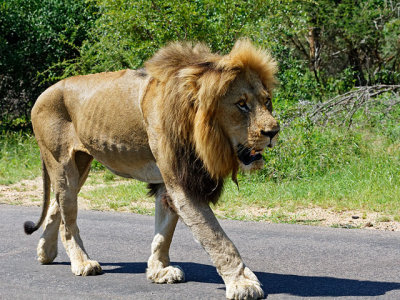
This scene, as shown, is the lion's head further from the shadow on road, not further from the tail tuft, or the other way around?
the tail tuft

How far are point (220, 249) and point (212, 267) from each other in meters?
1.10

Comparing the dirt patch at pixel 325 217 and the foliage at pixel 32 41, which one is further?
the foliage at pixel 32 41

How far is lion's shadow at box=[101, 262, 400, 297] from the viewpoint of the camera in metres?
4.29

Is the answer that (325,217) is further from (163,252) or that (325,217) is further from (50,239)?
(50,239)

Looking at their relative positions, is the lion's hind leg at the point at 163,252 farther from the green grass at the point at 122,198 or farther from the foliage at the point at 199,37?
the foliage at the point at 199,37

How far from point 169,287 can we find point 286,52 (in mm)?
10159

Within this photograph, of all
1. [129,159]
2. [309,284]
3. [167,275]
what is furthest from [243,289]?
[129,159]

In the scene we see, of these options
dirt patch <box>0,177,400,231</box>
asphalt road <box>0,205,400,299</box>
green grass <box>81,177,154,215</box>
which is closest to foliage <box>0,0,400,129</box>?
green grass <box>81,177,154,215</box>

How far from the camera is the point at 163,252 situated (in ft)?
15.7

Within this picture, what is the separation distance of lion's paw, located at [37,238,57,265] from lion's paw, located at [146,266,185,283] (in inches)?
42.4

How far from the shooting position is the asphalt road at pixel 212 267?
444cm

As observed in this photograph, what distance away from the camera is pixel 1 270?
524 cm

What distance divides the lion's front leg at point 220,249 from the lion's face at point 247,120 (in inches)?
15.6

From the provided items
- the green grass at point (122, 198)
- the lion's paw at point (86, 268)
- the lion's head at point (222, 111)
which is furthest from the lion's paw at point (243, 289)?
the green grass at point (122, 198)
